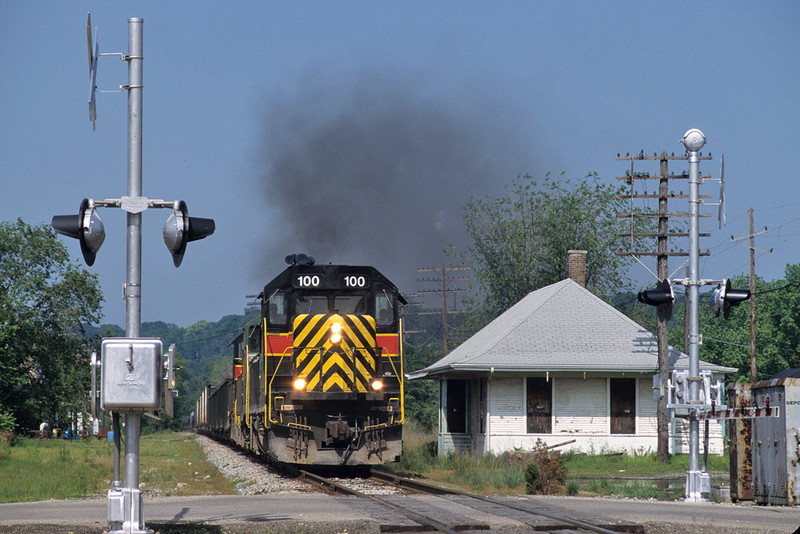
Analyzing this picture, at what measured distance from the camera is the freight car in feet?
60.1

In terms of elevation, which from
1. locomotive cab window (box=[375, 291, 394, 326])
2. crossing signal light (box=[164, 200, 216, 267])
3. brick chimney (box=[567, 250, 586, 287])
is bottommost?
locomotive cab window (box=[375, 291, 394, 326])

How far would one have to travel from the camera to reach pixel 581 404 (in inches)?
1148

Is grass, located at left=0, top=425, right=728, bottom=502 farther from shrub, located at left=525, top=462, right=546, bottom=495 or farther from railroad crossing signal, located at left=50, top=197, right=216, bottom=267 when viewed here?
railroad crossing signal, located at left=50, top=197, right=216, bottom=267

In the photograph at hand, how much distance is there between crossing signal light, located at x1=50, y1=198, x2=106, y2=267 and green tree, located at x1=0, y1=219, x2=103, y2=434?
51.4m

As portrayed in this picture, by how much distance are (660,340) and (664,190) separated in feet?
15.2

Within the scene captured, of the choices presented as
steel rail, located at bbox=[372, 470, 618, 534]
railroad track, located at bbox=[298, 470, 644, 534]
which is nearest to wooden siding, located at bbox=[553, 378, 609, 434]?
steel rail, located at bbox=[372, 470, 618, 534]

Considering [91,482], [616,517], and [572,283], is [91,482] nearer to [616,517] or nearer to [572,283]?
[616,517]

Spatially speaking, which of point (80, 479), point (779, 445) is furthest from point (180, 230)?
point (80, 479)

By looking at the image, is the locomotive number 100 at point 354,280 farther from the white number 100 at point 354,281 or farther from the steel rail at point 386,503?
the steel rail at point 386,503

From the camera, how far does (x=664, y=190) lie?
93.4 ft

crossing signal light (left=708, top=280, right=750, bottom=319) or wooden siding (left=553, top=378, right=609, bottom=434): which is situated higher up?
crossing signal light (left=708, top=280, right=750, bottom=319)

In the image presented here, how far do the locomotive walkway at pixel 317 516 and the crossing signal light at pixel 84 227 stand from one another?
10.8ft

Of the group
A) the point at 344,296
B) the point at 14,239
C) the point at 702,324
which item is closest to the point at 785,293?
the point at 702,324

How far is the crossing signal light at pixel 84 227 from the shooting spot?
368 inches
